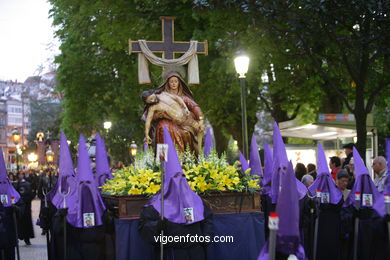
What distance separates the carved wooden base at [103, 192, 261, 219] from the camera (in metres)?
9.07

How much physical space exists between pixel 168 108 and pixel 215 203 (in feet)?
6.21

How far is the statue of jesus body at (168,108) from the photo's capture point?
10516 mm

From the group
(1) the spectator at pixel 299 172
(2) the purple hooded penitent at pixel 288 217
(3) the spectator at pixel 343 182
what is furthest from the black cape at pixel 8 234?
(1) the spectator at pixel 299 172

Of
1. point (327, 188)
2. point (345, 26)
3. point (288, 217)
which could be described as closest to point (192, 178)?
point (327, 188)

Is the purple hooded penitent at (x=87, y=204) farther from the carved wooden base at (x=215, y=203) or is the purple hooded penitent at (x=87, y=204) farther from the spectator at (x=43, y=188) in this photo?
the spectator at (x=43, y=188)

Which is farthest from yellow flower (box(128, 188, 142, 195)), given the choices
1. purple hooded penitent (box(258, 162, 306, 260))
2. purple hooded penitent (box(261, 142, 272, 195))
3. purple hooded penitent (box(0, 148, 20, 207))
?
purple hooded penitent (box(258, 162, 306, 260))

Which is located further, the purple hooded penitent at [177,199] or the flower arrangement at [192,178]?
the flower arrangement at [192,178]

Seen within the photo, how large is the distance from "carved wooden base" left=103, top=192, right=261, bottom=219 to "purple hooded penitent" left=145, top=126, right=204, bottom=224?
0.77 meters

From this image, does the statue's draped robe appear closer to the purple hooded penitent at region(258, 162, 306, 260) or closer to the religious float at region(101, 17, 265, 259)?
the religious float at region(101, 17, 265, 259)

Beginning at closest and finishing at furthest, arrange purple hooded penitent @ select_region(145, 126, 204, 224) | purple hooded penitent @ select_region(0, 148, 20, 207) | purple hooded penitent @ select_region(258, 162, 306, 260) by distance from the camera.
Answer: purple hooded penitent @ select_region(258, 162, 306, 260) → purple hooded penitent @ select_region(145, 126, 204, 224) → purple hooded penitent @ select_region(0, 148, 20, 207)

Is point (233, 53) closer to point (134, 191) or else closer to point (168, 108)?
point (168, 108)

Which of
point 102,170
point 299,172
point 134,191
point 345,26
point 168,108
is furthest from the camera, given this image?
point 345,26

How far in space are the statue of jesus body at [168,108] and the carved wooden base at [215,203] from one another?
151cm

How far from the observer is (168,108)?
34.6 feet
